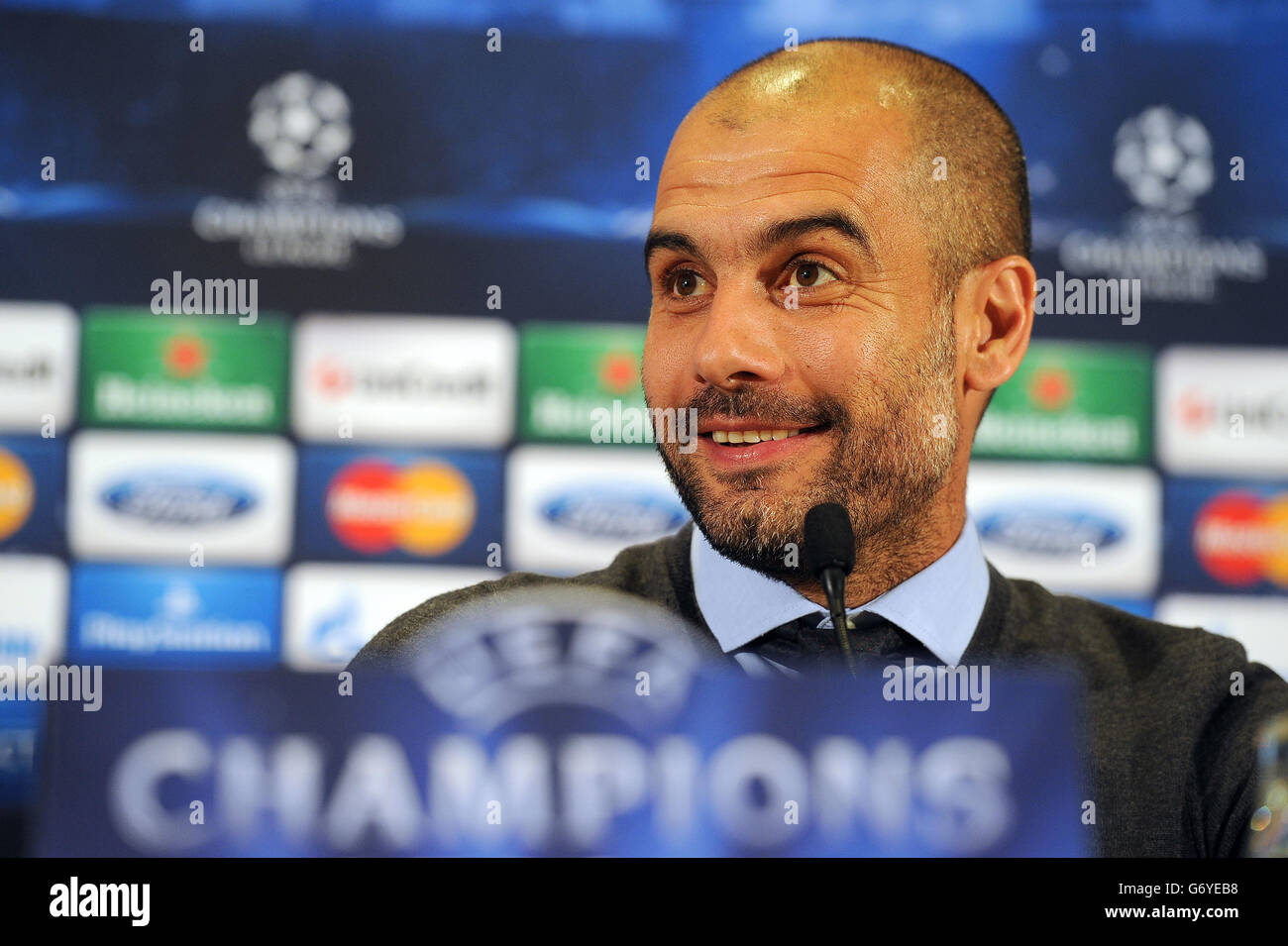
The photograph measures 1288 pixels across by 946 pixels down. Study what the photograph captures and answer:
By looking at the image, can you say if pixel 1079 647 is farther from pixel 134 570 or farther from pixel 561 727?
pixel 134 570

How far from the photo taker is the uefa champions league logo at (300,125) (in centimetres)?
277

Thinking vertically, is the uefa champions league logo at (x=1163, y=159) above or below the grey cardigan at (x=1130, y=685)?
above

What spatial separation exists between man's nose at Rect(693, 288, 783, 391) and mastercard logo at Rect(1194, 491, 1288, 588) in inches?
62.2

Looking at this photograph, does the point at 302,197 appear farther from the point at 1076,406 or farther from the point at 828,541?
the point at 828,541

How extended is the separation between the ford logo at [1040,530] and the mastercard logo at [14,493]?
5.91 feet

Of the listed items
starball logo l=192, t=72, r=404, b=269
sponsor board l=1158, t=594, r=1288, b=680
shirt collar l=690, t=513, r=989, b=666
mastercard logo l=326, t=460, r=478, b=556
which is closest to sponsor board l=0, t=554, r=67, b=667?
mastercard logo l=326, t=460, r=478, b=556

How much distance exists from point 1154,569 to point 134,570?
195 centimetres

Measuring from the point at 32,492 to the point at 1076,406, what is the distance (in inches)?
79.4

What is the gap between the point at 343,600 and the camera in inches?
108

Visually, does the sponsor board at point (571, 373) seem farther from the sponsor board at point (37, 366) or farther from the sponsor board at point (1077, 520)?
the sponsor board at point (37, 366)

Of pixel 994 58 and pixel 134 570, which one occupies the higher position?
pixel 994 58

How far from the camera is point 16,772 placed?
2.22 m

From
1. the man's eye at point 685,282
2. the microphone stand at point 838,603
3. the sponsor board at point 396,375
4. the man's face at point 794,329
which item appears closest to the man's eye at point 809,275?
the man's face at point 794,329
